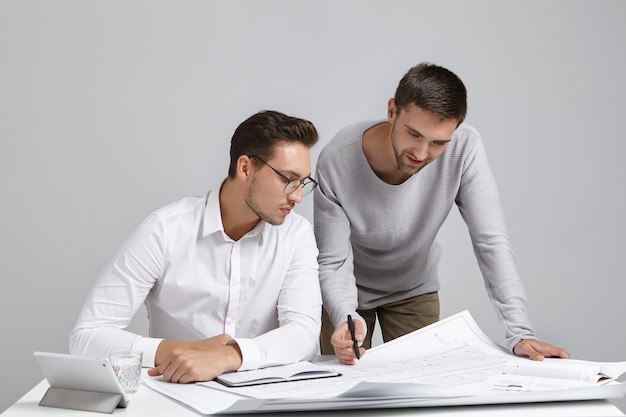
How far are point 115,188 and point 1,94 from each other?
0.68 metres

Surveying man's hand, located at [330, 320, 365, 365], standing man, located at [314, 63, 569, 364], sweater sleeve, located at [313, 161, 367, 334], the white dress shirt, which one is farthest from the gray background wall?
man's hand, located at [330, 320, 365, 365]

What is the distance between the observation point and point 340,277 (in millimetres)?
2182

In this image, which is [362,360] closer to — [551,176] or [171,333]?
[171,333]

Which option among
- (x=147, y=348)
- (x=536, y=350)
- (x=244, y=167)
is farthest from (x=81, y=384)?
(x=536, y=350)

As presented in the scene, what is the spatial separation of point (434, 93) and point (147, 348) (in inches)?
39.9

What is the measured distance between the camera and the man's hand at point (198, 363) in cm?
155

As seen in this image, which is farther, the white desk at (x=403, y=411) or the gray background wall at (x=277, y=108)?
the gray background wall at (x=277, y=108)

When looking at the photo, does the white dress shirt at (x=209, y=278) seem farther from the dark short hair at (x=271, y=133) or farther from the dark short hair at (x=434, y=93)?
the dark short hair at (x=434, y=93)

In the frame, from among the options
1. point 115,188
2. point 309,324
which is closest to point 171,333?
point 309,324

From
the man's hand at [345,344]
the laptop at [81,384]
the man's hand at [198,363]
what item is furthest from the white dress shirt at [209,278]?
the laptop at [81,384]

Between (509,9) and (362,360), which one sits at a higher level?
(509,9)

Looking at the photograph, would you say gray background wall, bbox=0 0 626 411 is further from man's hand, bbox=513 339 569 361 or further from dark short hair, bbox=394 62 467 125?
man's hand, bbox=513 339 569 361

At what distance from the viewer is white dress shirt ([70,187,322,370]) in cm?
196

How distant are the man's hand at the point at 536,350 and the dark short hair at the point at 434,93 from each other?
642 millimetres
